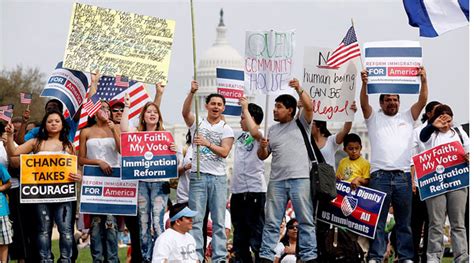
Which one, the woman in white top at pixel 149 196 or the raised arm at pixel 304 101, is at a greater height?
the raised arm at pixel 304 101

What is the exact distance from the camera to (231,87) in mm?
18547

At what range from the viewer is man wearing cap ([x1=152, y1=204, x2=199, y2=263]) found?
50.1 feet

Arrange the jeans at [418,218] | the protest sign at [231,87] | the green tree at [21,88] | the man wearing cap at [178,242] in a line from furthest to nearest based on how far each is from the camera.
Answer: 1. the green tree at [21,88]
2. the protest sign at [231,87]
3. the jeans at [418,218]
4. the man wearing cap at [178,242]

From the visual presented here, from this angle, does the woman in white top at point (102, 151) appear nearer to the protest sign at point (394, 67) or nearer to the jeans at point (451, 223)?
the protest sign at point (394, 67)

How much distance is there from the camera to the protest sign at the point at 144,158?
1675 cm

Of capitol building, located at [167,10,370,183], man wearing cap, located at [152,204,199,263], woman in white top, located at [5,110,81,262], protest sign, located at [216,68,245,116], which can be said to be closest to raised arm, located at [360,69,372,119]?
protest sign, located at [216,68,245,116]

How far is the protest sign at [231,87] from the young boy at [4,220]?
10.5ft

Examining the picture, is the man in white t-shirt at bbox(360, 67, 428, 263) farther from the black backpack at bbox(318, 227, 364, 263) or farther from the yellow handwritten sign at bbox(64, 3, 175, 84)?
the yellow handwritten sign at bbox(64, 3, 175, 84)

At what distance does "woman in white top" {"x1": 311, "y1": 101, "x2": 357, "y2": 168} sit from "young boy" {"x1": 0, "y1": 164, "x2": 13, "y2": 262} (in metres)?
3.63

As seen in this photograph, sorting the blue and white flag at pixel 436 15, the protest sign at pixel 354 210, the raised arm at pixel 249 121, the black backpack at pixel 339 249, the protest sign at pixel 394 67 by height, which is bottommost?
the black backpack at pixel 339 249

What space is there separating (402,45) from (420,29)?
1619 millimetres

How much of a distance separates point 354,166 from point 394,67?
1.34 m

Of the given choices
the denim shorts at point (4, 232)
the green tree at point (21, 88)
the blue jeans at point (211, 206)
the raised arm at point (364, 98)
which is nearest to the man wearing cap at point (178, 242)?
the blue jeans at point (211, 206)

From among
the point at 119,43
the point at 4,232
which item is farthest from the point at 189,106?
the point at 4,232
